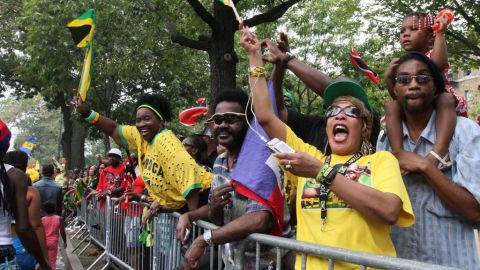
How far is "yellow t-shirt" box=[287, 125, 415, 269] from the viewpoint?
2504 mm

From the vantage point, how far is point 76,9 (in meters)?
16.3

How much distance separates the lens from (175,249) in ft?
15.4

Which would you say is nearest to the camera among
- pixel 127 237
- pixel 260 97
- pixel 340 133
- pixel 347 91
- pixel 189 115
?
pixel 340 133

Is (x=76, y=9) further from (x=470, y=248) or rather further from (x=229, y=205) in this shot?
(x=470, y=248)

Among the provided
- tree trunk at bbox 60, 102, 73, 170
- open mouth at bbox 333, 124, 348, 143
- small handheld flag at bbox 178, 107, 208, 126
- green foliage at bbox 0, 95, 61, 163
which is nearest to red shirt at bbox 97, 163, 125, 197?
small handheld flag at bbox 178, 107, 208, 126

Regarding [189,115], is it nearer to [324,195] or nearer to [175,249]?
[175,249]

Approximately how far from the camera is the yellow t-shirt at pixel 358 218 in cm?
250

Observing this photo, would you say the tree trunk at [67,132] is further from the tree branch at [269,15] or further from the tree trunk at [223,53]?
the tree branch at [269,15]

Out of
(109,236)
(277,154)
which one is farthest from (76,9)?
(277,154)

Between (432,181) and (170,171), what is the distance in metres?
2.34

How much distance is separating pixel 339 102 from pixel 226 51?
23.1 ft

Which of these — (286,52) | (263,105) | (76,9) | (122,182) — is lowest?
(122,182)

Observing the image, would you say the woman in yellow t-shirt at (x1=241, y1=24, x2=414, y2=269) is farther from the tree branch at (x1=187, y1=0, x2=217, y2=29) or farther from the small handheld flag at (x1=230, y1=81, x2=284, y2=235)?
the tree branch at (x1=187, y1=0, x2=217, y2=29)

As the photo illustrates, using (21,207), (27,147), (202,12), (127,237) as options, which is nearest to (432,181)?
(21,207)
